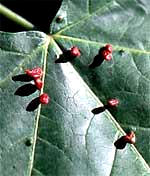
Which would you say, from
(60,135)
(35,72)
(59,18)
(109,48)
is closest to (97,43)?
(109,48)

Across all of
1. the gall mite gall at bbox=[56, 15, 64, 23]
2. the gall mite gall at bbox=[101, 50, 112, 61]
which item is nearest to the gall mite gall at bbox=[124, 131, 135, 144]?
the gall mite gall at bbox=[101, 50, 112, 61]

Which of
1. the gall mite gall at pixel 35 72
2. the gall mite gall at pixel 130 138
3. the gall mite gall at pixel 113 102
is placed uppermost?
the gall mite gall at pixel 35 72

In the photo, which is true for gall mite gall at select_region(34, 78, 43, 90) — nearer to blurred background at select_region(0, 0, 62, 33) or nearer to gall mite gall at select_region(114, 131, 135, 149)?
gall mite gall at select_region(114, 131, 135, 149)

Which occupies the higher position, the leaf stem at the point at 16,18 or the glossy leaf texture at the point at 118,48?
the leaf stem at the point at 16,18

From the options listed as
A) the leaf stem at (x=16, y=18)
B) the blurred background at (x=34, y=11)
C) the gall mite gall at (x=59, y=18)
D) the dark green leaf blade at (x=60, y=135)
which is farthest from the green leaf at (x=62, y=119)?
the blurred background at (x=34, y=11)

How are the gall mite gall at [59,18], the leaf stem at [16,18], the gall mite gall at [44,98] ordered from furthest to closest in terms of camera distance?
1. the leaf stem at [16,18]
2. the gall mite gall at [59,18]
3. the gall mite gall at [44,98]

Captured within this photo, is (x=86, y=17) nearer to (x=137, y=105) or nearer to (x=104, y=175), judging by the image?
(x=137, y=105)

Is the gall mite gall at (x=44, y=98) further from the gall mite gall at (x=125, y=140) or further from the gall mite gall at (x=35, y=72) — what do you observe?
the gall mite gall at (x=125, y=140)
